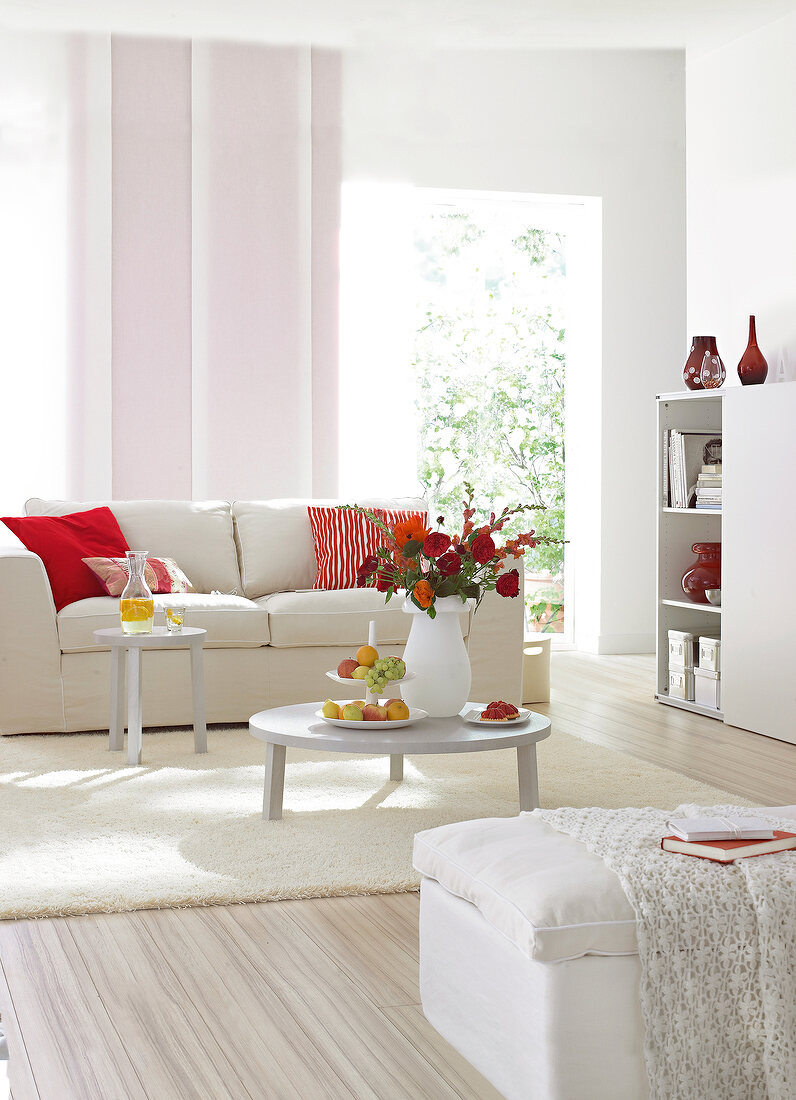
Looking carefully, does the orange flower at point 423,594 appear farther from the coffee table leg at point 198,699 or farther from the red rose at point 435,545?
the coffee table leg at point 198,699

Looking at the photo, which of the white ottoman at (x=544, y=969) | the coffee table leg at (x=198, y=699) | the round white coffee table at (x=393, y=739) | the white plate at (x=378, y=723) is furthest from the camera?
the coffee table leg at (x=198, y=699)

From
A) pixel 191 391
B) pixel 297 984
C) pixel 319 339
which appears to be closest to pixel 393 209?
pixel 319 339

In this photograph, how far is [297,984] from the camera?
2275mm

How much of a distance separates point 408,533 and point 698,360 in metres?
2.29

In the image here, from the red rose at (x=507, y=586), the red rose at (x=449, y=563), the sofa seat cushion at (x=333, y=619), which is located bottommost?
the sofa seat cushion at (x=333, y=619)

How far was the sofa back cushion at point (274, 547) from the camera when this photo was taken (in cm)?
512

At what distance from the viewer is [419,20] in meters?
5.63

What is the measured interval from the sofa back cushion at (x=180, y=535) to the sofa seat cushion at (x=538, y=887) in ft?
10.5

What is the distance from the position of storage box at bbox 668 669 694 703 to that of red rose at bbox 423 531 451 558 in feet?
7.23

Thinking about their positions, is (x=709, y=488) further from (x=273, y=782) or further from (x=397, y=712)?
(x=273, y=782)

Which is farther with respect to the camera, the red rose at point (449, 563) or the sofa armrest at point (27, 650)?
the sofa armrest at point (27, 650)

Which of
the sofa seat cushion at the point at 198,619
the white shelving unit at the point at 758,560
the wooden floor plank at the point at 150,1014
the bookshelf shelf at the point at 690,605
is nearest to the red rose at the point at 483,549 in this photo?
the wooden floor plank at the point at 150,1014

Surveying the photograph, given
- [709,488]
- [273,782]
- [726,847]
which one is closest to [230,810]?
[273,782]

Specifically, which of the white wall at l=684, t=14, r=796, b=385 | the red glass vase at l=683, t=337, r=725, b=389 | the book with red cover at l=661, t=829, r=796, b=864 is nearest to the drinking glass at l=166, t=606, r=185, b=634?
the red glass vase at l=683, t=337, r=725, b=389
